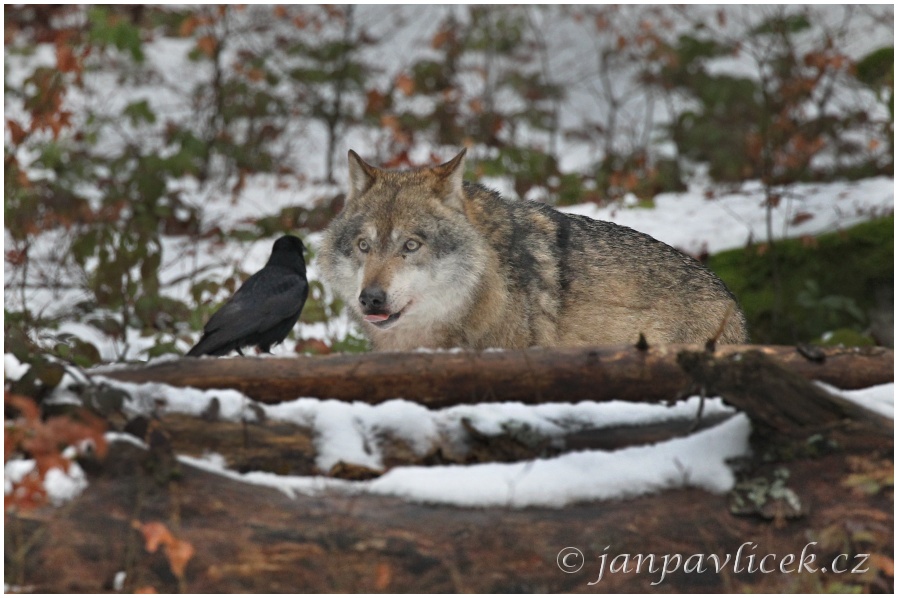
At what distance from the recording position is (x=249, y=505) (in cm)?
306

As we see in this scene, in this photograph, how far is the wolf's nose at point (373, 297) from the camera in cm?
441

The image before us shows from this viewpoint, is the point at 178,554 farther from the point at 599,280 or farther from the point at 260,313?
the point at 599,280

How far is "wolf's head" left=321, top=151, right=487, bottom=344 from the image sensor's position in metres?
4.54

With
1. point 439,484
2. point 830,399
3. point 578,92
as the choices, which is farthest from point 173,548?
point 578,92

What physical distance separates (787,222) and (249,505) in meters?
7.28

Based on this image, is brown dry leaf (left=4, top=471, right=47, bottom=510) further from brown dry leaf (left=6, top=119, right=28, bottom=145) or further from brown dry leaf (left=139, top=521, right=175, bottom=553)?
brown dry leaf (left=6, top=119, right=28, bottom=145)

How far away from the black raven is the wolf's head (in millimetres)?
301

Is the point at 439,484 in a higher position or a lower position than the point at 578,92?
lower

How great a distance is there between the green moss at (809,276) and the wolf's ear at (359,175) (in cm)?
449

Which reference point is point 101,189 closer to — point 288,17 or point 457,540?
point 288,17

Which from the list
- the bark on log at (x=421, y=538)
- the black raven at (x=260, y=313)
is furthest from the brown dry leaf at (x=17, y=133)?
the bark on log at (x=421, y=538)

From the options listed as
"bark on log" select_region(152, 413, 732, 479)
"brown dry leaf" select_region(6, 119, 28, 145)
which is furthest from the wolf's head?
"brown dry leaf" select_region(6, 119, 28, 145)

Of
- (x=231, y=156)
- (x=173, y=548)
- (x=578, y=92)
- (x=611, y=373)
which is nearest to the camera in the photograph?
(x=173, y=548)

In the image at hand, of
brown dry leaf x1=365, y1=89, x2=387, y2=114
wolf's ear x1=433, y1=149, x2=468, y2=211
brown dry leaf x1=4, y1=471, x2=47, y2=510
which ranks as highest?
brown dry leaf x1=365, y1=89, x2=387, y2=114
